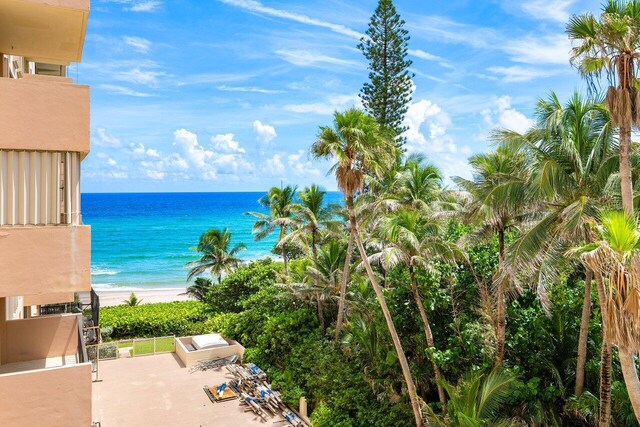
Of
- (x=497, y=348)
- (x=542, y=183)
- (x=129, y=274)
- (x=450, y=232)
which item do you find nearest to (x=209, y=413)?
(x=497, y=348)

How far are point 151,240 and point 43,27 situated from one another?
78773mm

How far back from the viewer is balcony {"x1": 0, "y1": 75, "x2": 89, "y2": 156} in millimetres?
4715

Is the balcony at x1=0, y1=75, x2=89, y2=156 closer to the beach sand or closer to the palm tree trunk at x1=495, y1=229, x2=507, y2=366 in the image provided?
the palm tree trunk at x1=495, y1=229, x2=507, y2=366

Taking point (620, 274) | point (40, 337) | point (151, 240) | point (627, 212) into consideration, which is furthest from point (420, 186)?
point (151, 240)

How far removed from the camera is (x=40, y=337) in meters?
6.95

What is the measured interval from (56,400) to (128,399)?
1314cm

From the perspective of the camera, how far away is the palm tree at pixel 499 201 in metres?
10.5

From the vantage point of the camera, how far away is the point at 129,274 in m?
57.3

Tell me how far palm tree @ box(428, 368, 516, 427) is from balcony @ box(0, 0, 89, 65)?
9.92 meters

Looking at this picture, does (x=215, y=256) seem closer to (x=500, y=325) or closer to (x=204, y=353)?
(x=204, y=353)

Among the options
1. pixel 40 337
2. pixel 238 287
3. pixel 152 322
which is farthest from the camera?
pixel 238 287

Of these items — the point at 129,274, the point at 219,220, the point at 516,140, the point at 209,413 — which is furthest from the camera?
the point at 219,220

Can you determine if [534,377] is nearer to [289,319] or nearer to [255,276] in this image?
[289,319]

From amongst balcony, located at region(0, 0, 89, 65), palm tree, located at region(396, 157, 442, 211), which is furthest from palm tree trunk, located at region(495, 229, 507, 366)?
balcony, located at region(0, 0, 89, 65)
